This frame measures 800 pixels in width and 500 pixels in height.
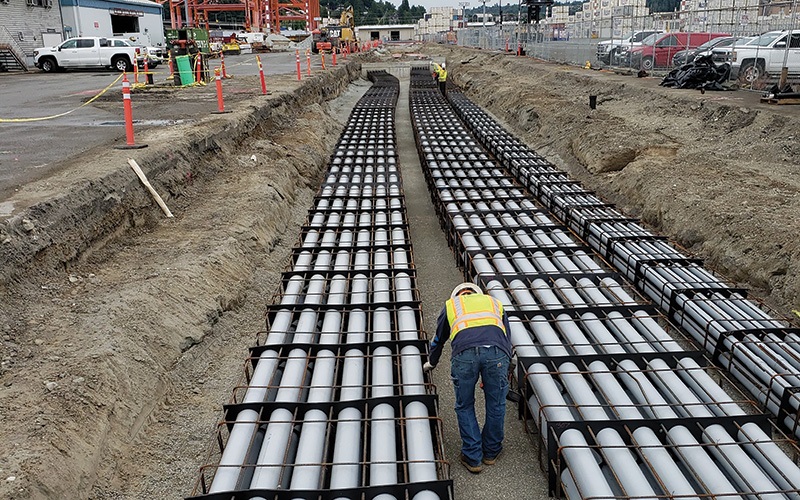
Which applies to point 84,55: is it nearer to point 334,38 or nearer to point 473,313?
point 334,38

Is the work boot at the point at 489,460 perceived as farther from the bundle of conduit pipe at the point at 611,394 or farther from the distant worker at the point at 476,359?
the bundle of conduit pipe at the point at 611,394

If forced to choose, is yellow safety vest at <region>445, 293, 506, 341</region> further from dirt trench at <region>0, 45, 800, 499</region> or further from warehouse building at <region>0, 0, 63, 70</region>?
warehouse building at <region>0, 0, 63, 70</region>

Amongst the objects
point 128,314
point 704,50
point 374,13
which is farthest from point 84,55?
point 374,13

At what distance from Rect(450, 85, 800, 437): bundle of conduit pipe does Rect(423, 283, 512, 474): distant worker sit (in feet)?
9.02

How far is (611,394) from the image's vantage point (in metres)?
5.76

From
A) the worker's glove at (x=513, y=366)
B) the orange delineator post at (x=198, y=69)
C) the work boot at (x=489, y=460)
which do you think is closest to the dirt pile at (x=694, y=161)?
the worker's glove at (x=513, y=366)

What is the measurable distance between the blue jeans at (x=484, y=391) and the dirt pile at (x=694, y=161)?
A: 5.06 m

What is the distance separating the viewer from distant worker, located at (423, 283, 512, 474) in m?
5.21

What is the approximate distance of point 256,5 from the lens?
7456 centimetres

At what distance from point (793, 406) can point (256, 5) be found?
78881 mm

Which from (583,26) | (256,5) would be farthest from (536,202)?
(256,5)

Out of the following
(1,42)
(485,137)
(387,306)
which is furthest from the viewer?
(1,42)

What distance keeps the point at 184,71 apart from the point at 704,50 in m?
20.7

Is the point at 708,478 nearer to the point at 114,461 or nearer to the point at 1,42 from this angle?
the point at 114,461
